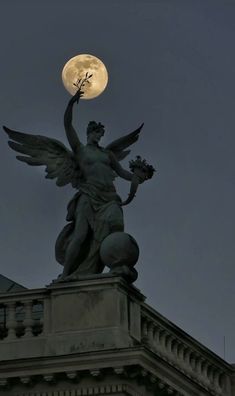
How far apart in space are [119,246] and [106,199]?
4.44ft

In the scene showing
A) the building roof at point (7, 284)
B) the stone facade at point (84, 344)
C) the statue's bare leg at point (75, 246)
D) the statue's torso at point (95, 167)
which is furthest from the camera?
the building roof at point (7, 284)

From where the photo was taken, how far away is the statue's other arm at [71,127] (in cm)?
3497

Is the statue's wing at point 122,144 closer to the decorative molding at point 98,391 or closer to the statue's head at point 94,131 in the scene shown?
the statue's head at point 94,131

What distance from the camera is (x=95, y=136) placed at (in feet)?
116

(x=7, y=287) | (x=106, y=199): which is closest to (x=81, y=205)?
(x=106, y=199)

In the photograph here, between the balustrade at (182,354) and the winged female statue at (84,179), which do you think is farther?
the winged female statue at (84,179)

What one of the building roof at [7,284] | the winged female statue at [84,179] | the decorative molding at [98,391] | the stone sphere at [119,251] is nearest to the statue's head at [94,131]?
the winged female statue at [84,179]

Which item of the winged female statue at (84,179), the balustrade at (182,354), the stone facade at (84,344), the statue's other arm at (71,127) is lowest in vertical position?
the stone facade at (84,344)

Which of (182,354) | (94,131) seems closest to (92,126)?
(94,131)

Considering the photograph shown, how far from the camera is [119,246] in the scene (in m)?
33.7

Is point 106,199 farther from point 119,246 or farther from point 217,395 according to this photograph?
point 217,395

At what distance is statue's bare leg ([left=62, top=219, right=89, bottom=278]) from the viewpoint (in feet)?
112

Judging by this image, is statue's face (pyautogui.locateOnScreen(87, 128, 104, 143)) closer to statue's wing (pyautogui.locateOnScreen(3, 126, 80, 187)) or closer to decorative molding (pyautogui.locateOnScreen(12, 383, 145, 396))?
statue's wing (pyautogui.locateOnScreen(3, 126, 80, 187))

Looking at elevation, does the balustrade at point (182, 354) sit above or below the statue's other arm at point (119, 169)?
below
